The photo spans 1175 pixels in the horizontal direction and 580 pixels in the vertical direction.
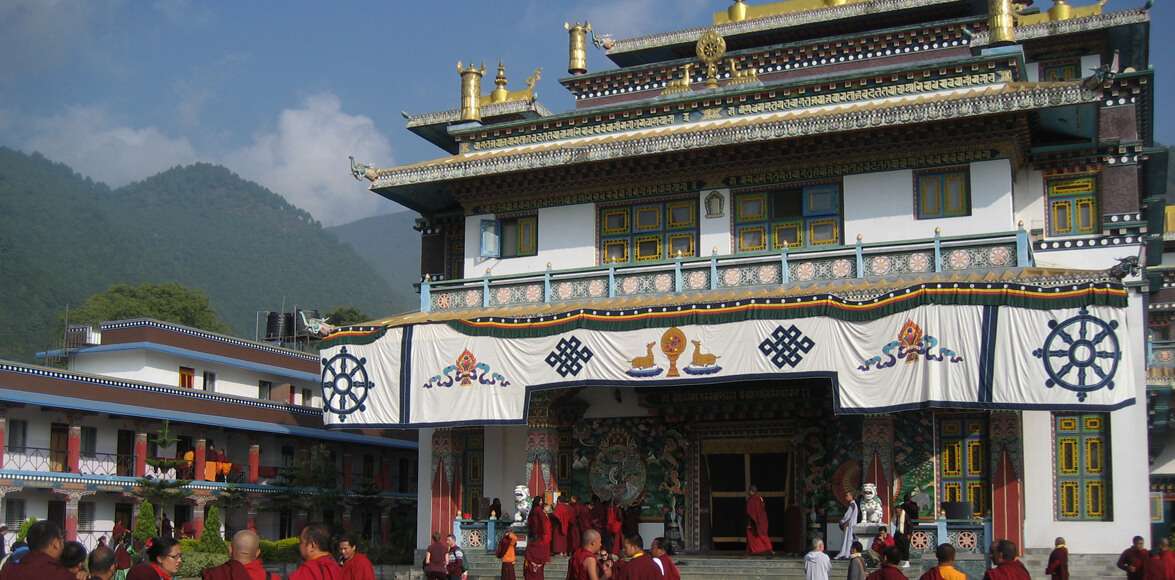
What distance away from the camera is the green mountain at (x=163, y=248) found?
288 ft

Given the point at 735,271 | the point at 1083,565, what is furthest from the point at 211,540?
the point at 1083,565

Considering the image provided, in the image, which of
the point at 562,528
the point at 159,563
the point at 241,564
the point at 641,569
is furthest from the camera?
the point at 562,528

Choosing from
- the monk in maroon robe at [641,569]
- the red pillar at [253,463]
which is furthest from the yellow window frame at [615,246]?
the red pillar at [253,463]

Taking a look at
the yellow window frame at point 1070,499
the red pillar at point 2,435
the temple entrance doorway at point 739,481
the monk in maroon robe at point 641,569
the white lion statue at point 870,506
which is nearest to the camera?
the monk in maroon robe at point 641,569

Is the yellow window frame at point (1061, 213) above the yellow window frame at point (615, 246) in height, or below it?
above

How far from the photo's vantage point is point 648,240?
24109mm

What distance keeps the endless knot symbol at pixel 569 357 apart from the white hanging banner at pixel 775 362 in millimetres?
16

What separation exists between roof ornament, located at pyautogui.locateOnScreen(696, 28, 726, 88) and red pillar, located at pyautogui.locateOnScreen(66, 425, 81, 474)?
17.5 meters

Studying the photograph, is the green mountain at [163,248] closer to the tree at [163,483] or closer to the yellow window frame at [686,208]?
the tree at [163,483]

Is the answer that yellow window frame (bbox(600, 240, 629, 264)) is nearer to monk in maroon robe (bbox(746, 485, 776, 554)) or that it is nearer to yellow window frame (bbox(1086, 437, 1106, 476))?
monk in maroon robe (bbox(746, 485, 776, 554))

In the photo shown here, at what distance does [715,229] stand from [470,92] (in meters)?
6.24

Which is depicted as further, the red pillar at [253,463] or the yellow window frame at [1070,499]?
the red pillar at [253,463]

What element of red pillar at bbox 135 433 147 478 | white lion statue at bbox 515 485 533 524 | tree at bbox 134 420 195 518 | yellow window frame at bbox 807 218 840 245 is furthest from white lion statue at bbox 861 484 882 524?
red pillar at bbox 135 433 147 478

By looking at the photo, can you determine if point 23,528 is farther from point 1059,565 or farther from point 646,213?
point 1059,565
